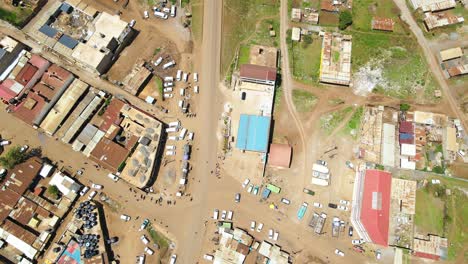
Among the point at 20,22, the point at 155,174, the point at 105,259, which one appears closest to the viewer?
the point at 105,259

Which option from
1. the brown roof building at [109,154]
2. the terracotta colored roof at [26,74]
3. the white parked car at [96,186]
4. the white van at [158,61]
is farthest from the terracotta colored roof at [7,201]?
the white van at [158,61]

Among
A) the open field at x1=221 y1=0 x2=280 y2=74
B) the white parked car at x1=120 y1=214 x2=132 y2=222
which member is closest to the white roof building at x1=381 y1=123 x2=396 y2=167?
the open field at x1=221 y1=0 x2=280 y2=74

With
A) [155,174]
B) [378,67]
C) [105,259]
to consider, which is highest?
[378,67]

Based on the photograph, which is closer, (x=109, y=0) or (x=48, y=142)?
(x=48, y=142)

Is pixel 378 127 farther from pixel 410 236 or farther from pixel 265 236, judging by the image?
pixel 265 236

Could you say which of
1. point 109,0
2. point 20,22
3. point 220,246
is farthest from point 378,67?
point 20,22

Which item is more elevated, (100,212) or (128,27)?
(128,27)
